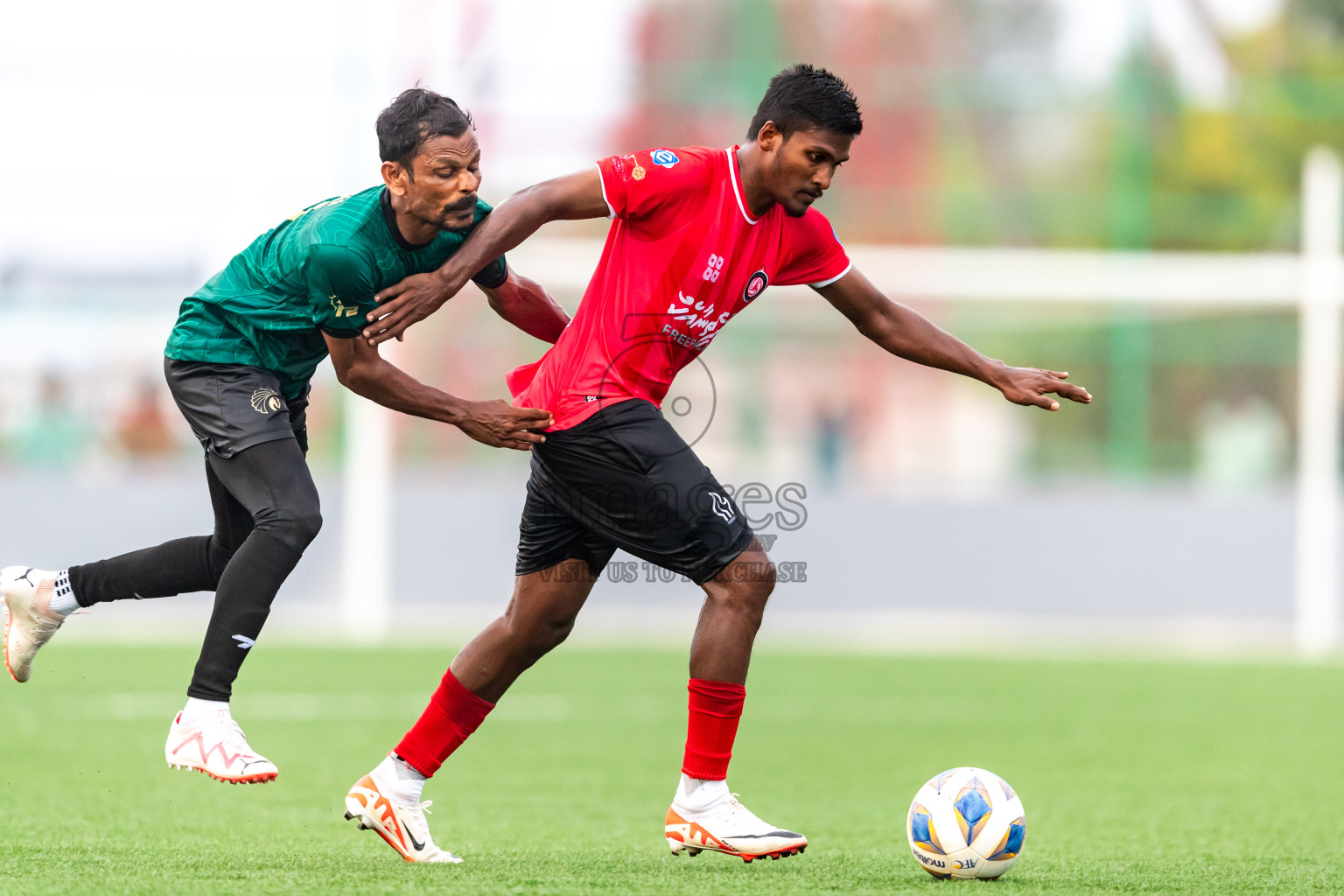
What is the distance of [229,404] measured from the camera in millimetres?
5059

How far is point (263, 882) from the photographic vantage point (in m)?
4.47

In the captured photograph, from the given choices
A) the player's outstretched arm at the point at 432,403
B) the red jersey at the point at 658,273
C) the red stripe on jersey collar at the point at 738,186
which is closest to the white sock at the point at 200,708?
the player's outstretched arm at the point at 432,403

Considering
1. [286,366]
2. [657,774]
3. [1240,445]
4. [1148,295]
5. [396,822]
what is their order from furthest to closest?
1. [1240,445]
2. [1148,295]
3. [657,774]
4. [286,366]
5. [396,822]

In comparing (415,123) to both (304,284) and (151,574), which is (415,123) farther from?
(151,574)

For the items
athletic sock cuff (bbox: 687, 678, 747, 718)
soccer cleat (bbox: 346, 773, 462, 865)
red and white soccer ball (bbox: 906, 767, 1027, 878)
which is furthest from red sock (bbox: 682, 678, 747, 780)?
soccer cleat (bbox: 346, 773, 462, 865)

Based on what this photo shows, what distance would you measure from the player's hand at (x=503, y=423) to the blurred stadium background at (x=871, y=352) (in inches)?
407

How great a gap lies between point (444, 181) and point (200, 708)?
1.70 m

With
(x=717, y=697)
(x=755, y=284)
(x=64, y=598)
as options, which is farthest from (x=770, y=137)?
(x=64, y=598)

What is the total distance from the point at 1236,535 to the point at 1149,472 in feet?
4.04

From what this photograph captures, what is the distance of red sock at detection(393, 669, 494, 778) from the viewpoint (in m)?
5.23

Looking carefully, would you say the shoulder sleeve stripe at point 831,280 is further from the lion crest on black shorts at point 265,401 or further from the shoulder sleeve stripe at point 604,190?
the lion crest on black shorts at point 265,401

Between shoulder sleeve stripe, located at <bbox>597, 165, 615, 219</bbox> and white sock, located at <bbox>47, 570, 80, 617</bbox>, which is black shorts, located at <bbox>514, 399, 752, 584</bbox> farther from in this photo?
white sock, located at <bbox>47, 570, 80, 617</bbox>

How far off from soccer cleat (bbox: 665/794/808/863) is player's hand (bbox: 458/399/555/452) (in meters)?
1.24

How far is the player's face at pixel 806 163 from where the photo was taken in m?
4.78
